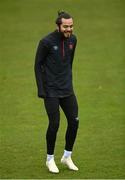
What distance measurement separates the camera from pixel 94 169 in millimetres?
10461

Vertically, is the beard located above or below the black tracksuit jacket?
above

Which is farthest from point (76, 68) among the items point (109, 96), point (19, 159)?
point (19, 159)

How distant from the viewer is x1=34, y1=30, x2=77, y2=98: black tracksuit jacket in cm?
999

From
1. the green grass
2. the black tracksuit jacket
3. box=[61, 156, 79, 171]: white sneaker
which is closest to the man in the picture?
the black tracksuit jacket

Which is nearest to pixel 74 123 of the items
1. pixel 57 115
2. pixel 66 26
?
pixel 57 115

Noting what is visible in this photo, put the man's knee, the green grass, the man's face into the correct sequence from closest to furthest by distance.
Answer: the man's face, the man's knee, the green grass

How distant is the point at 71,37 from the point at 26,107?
14.7 ft

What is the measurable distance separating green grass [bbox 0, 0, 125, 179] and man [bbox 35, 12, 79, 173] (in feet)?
3.08

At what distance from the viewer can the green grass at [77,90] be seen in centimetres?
1088

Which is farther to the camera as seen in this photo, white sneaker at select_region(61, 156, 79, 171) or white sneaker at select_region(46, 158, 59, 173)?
white sneaker at select_region(61, 156, 79, 171)

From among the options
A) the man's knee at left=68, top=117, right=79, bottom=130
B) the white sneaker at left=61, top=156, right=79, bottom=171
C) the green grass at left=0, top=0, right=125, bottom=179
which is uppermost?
the man's knee at left=68, top=117, right=79, bottom=130

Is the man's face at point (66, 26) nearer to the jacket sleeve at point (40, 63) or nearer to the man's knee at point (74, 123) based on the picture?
the jacket sleeve at point (40, 63)

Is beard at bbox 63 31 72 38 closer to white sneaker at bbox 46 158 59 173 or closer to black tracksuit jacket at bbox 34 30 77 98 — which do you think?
black tracksuit jacket at bbox 34 30 77 98

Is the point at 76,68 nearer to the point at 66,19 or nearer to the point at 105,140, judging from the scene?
the point at 105,140
